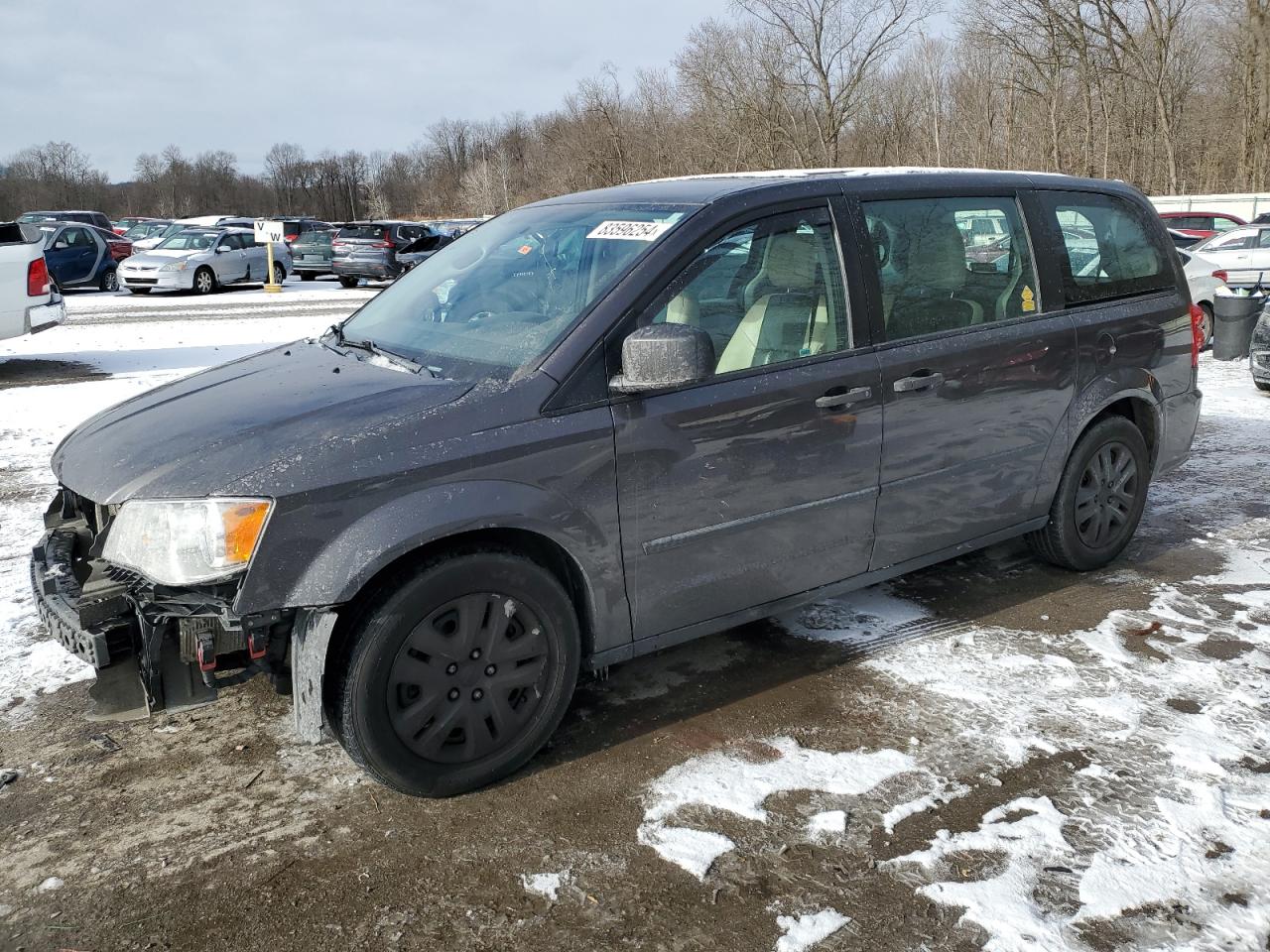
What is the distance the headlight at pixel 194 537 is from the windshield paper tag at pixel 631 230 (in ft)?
5.10

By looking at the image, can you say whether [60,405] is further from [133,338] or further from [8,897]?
[8,897]

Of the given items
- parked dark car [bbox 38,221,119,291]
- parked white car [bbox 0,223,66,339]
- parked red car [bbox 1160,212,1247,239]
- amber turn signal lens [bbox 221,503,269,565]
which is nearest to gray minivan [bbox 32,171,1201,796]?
amber turn signal lens [bbox 221,503,269,565]

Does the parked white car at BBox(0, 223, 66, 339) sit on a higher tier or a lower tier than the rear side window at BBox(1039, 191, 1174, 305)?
higher

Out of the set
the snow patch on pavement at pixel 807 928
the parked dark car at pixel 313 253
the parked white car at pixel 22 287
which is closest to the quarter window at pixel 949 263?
the snow patch on pavement at pixel 807 928

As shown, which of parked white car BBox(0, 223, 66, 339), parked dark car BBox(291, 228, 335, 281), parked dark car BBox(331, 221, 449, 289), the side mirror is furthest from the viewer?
parked dark car BBox(291, 228, 335, 281)

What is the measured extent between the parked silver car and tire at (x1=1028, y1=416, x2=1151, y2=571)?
22.2m

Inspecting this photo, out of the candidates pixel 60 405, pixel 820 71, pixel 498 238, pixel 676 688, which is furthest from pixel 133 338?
pixel 820 71

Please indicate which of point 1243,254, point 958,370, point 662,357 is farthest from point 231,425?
point 1243,254

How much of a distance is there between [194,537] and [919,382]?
2.60m

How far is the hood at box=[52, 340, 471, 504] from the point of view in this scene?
285 cm

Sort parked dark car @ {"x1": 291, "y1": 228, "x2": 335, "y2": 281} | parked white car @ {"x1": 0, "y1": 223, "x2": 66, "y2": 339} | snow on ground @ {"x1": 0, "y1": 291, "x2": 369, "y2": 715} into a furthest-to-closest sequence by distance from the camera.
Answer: parked dark car @ {"x1": 291, "y1": 228, "x2": 335, "y2": 281} → parked white car @ {"x1": 0, "y1": 223, "x2": 66, "y2": 339} → snow on ground @ {"x1": 0, "y1": 291, "x2": 369, "y2": 715}

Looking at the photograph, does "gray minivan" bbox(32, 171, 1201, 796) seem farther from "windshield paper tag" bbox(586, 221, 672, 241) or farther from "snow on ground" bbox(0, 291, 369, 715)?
"snow on ground" bbox(0, 291, 369, 715)

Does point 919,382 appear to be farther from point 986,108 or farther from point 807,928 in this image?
point 986,108

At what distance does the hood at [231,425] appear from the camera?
285 cm
